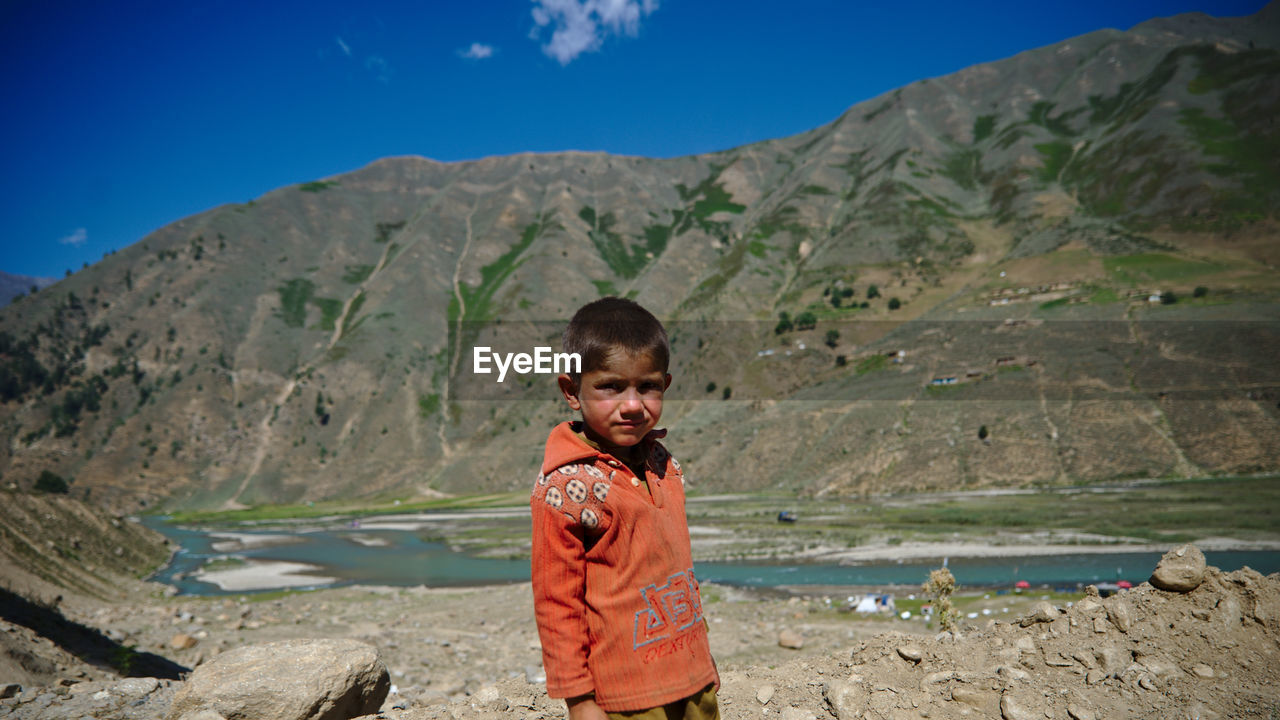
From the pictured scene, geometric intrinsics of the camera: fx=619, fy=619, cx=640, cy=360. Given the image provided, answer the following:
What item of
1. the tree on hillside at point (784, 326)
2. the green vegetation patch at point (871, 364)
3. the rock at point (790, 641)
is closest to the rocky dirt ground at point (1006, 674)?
the rock at point (790, 641)

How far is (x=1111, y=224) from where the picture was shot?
9456 cm

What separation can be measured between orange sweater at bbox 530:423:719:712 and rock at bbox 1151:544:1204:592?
209 inches

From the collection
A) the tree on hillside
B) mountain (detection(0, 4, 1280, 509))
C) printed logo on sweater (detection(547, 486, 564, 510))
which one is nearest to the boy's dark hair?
printed logo on sweater (detection(547, 486, 564, 510))

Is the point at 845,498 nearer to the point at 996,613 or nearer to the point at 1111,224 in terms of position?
the point at 996,613

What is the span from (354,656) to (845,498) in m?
52.7

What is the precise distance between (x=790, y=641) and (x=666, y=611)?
14697 mm

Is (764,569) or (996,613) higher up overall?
(996,613)

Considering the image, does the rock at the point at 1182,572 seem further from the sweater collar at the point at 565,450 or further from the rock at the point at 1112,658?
the sweater collar at the point at 565,450

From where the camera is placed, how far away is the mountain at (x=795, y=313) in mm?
56188

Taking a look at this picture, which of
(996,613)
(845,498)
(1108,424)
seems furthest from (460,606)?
(1108,424)

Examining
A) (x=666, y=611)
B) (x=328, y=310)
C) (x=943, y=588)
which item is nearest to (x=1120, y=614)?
(x=666, y=611)

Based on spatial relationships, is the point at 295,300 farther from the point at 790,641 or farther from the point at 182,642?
the point at 790,641

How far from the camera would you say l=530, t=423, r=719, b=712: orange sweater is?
104 inches

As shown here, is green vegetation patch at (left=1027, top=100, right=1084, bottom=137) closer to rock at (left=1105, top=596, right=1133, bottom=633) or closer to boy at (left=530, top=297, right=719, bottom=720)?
rock at (left=1105, top=596, right=1133, bottom=633)
